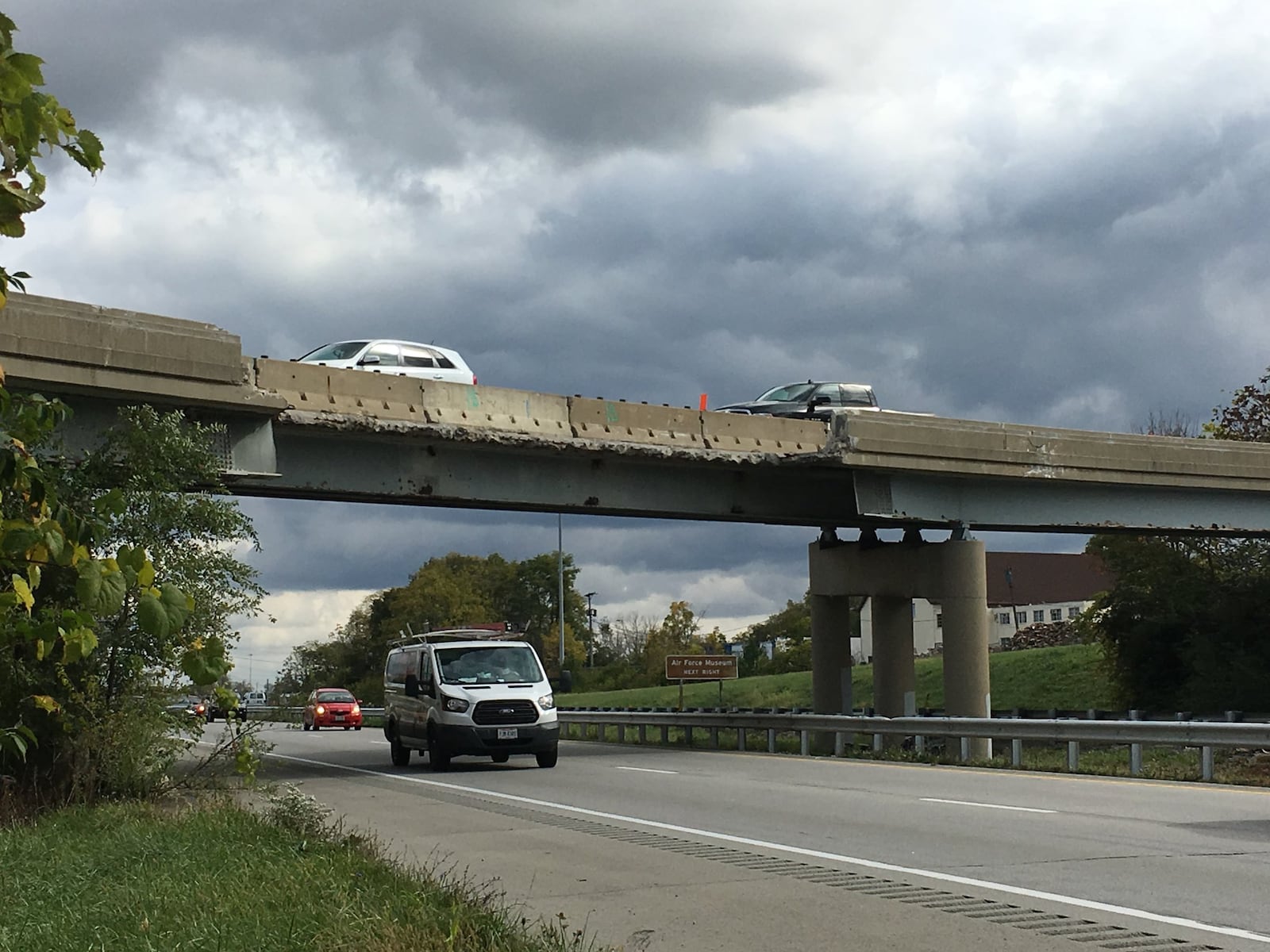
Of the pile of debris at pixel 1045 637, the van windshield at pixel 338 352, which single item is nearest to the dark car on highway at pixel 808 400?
the van windshield at pixel 338 352

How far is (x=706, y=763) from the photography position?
81.0ft

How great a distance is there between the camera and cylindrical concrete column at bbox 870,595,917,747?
114 feet

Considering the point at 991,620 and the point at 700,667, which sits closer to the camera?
the point at 700,667

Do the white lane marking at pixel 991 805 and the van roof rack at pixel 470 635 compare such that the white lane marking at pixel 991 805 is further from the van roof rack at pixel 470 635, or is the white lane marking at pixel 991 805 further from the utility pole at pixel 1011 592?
the utility pole at pixel 1011 592

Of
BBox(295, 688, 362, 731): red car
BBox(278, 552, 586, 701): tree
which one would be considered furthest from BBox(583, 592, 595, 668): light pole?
BBox(295, 688, 362, 731): red car

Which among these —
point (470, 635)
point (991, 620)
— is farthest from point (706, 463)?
point (991, 620)

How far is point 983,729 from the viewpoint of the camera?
2338cm

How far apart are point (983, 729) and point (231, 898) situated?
16880mm

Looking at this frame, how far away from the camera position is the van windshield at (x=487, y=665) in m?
24.3

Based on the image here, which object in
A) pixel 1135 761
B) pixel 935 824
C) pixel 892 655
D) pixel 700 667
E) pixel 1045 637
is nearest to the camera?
pixel 935 824

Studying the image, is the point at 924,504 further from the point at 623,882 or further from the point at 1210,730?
the point at 623,882

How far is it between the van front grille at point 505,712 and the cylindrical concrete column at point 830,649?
42.1ft

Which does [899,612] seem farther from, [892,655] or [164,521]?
[164,521]

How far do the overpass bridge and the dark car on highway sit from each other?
2919mm
